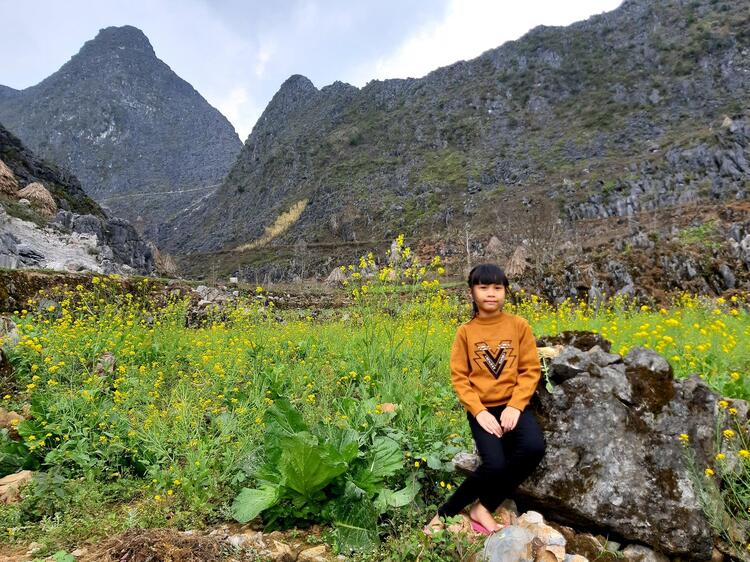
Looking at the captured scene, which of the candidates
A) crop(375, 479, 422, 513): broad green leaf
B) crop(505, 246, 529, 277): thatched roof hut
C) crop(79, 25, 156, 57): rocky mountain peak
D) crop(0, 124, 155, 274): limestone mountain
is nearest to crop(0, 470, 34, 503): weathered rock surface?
crop(375, 479, 422, 513): broad green leaf

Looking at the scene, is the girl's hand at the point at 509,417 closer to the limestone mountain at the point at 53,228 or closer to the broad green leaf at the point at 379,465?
the broad green leaf at the point at 379,465

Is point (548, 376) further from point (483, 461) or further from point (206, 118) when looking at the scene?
point (206, 118)

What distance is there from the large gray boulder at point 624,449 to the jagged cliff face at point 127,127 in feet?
341

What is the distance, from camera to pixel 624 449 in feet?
8.36

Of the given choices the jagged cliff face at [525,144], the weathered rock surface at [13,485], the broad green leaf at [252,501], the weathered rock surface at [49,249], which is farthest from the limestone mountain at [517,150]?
the weathered rock surface at [13,485]

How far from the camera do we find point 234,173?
300 ft

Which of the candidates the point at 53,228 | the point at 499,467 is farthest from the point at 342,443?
the point at 53,228

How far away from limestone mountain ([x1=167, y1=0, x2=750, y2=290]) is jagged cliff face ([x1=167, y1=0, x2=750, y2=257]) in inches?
10.1

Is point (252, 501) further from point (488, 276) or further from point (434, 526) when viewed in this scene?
point (488, 276)

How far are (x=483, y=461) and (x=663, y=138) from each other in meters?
61.4

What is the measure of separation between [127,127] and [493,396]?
15760 centimetres

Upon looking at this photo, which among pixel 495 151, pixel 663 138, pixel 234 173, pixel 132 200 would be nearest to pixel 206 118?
pixel 132 200

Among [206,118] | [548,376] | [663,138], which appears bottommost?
[548,376]

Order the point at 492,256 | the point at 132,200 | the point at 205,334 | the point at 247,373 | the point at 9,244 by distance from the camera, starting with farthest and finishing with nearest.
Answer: the point at 132,200 → the point at 492,256 → the point at 9,244 → the point at 205,334 → the point at 247,373
